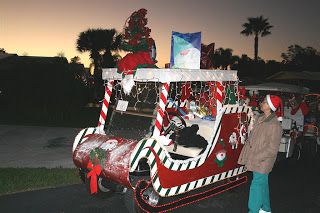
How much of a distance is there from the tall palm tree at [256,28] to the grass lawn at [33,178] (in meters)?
49.8

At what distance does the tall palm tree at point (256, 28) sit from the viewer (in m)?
52.4

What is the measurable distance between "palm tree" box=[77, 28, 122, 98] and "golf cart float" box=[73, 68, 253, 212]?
27.3 m

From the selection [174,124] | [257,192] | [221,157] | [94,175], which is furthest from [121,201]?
[257,192]

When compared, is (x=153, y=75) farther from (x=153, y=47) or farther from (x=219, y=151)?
(x=219, y=151)

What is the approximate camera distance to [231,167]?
6180 millimetres

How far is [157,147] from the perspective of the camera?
4.79 meters

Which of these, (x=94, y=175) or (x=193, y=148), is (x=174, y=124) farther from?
(x=94, y=175)

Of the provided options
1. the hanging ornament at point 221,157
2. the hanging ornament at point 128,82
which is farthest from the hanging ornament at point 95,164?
the hanging ornament at point 221,157

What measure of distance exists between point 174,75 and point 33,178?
4.17m

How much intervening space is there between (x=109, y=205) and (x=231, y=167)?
2.34m

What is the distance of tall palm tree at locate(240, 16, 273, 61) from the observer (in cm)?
5238

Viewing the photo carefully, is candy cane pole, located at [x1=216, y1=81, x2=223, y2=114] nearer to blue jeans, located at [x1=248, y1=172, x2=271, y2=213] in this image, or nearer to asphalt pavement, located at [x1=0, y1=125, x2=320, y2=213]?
blue jeans, located at [x1=248, y1=172, x2=271, y2=213]

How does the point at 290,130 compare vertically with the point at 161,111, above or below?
below

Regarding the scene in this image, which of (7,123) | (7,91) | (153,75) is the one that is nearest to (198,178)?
(153,75)
